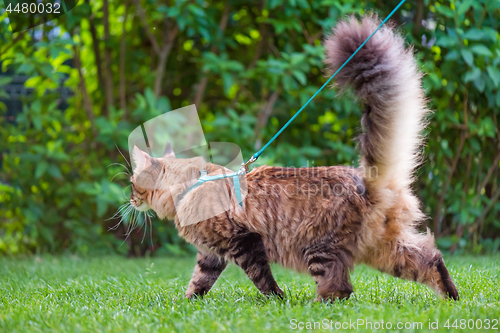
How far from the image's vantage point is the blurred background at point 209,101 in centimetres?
434

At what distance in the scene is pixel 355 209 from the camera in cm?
247

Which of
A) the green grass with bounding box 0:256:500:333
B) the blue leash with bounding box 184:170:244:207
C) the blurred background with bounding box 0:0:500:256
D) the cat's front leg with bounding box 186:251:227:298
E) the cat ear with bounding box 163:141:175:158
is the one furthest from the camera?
the blurred background with bounding box 0:0:500:256

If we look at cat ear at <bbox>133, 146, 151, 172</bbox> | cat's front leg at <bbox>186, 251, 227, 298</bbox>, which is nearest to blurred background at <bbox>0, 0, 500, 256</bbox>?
cat ear at <bbox>133, 146, 151, 172</bbox>

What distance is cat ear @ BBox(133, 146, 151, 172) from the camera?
280 centimetres

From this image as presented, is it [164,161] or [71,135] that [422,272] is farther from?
[71,135]

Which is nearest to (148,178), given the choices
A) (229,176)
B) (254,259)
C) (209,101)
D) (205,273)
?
(229,176)

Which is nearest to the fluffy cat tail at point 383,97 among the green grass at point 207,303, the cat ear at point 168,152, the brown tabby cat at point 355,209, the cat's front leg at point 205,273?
the brown tabby cat at point 355,209

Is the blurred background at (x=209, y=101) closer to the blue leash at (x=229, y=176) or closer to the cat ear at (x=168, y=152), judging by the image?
the cat ear at (x=168, y=152)

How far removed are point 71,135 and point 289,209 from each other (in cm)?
372

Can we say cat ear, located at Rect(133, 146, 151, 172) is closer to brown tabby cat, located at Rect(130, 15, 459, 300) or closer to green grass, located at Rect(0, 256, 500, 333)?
brown tabby cat, located at Rect(130, 15, 459, 300)

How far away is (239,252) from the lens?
98.3 inches

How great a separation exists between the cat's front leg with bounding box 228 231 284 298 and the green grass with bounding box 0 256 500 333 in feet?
0.29

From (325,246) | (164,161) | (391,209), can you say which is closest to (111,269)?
(164,161)

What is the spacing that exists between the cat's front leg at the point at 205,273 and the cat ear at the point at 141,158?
26.6 inches
